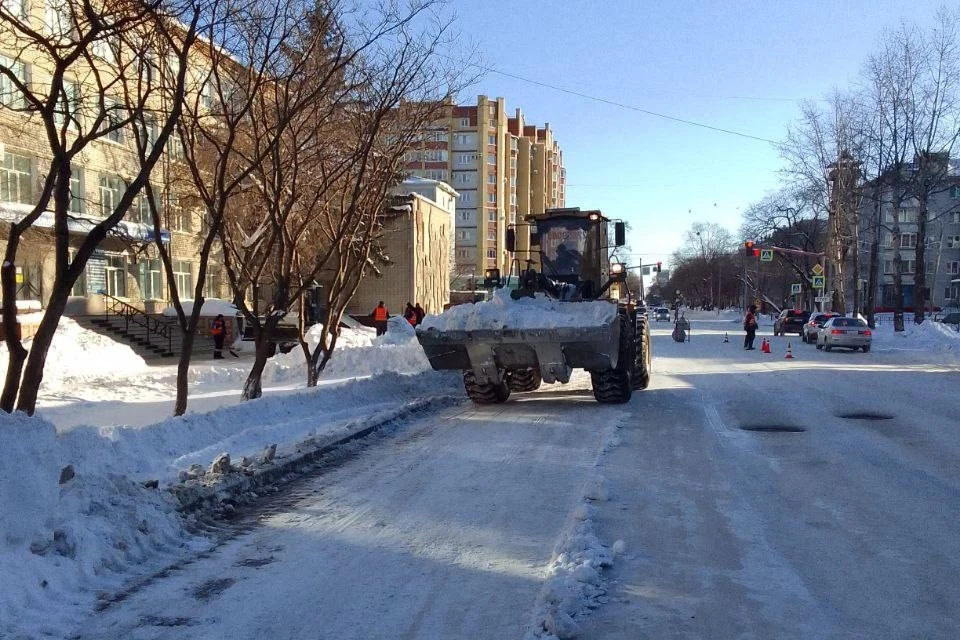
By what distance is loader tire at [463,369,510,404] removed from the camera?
43.1 ft

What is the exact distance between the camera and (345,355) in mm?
20406

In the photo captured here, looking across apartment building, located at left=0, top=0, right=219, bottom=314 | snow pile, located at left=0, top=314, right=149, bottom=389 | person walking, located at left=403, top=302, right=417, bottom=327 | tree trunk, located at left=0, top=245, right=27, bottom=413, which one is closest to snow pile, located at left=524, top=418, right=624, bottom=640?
tree trunk, located at left=0, top=245, right=27, bottom=413

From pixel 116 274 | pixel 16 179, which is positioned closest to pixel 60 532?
pixel 16 179

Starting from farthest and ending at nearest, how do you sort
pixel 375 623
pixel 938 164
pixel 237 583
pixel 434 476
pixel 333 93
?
pixel 938 164 → pixel 333 93 → pixel 434 476 → pixel 237 583 → pixel 375 623

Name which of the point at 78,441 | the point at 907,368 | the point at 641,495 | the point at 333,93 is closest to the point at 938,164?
the point at 907,368

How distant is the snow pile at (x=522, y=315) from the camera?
1172 centimetres

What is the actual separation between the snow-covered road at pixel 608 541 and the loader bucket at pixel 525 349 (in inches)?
60.9

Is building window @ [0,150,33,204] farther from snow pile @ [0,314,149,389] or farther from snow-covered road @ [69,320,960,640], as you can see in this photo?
snow-covered road @ [69,320,960,640]

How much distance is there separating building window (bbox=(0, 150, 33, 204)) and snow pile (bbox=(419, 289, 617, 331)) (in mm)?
19981

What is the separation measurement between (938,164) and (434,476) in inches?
1442

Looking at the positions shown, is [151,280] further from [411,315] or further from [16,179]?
[411,315]

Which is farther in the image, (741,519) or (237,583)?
(741,519)

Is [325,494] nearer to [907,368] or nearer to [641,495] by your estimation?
[641,495]

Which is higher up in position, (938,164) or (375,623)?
(938,164)
